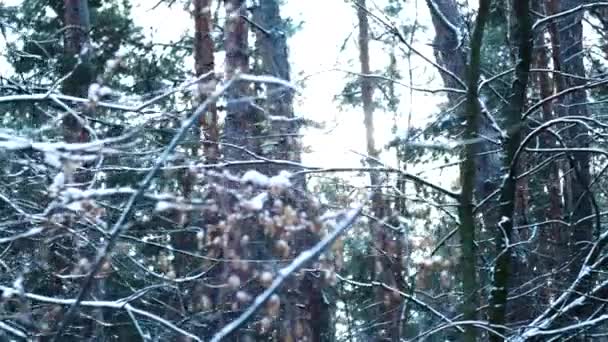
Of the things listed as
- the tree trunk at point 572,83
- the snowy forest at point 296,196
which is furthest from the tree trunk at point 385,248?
the tree trunk at point 572,83

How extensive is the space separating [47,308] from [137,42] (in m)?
10.7

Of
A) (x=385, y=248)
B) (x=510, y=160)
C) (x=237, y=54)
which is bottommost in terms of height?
(x=385, y=248)

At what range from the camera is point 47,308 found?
200 inches

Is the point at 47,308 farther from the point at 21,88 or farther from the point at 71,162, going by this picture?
the point at 71,162

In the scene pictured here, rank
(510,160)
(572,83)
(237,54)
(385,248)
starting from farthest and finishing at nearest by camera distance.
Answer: (237,54) → (572,83) → (385,248) → (510,160)

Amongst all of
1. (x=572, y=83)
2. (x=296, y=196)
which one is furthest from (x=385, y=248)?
(x=572, y=83)

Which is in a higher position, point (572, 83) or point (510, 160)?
point (572, 83)

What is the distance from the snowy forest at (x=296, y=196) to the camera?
12.8 feet

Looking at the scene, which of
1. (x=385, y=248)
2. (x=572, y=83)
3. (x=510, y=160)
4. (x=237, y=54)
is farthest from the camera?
(x=237, y=54)

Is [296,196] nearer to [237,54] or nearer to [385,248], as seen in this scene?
[385,248]

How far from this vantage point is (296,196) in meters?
5.88

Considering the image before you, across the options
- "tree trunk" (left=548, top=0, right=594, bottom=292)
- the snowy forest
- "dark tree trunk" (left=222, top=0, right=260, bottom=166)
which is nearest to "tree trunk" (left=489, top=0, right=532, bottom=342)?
the snowy forest

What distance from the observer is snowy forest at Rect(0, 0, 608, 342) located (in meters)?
3.89

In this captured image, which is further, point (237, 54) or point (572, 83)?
point (237, 54)
